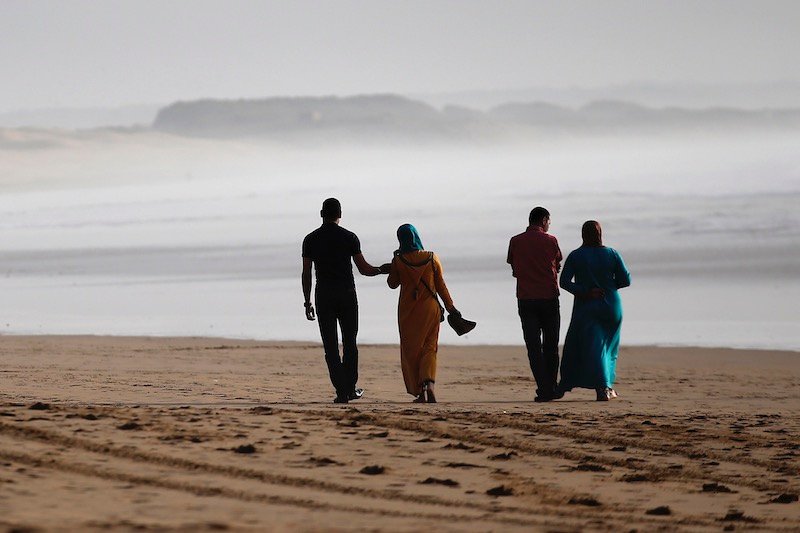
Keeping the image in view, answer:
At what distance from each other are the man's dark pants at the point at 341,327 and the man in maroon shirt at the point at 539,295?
1.38 metres

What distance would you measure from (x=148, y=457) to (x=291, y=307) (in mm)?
16767

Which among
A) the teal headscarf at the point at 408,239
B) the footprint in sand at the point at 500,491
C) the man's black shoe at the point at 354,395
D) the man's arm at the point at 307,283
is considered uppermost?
the teal headscarf at the point at 408,239

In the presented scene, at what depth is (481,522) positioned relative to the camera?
717 centimetres

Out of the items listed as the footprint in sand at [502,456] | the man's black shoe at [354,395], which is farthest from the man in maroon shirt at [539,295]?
the footprint in sand at [502,456]

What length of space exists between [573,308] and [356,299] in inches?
69.7

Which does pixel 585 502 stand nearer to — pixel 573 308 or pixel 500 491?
pixel 500 491

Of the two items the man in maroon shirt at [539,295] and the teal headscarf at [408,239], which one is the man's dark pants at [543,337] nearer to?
the man in maroon shirt at [539,295]

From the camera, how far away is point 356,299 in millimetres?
11695

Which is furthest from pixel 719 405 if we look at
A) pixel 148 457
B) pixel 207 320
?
pixel 207 320

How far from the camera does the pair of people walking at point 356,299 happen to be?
38.4 ft

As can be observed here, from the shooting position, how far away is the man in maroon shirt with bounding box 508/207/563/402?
12.2m

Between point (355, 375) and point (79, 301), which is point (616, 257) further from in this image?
point (79, 301)

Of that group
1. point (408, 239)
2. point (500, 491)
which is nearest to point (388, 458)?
point (500, 491)

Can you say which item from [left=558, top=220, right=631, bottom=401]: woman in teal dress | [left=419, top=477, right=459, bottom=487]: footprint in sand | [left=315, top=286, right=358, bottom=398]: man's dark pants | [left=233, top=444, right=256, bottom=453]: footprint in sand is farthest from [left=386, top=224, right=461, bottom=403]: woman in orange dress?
[left=419, top=477, right=459, bottom=487]: footprint in sand
